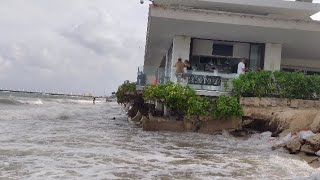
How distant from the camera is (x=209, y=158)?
966 centimetres

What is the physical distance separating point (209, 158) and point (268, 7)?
11.4m

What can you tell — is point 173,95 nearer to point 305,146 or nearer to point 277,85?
point 277,85

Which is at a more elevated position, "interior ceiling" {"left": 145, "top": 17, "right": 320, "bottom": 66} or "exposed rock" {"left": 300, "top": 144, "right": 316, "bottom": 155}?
"interior ceiling" {"left": 145, "top": 17, "right": 320, "bottom": 66}

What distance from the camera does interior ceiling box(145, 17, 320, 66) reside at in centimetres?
1738

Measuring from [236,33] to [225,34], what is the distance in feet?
1.67

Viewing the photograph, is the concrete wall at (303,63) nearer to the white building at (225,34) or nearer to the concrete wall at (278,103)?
the white building at (225,34)

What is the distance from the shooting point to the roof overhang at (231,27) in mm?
16562

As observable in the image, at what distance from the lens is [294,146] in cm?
1101

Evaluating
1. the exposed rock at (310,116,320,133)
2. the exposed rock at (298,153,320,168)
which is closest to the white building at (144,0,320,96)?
the exposed rock at (310,116,320,133)

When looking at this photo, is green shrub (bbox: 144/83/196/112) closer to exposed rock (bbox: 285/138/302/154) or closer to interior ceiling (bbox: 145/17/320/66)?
interior ceiling (bbox: 145/17/320/66)

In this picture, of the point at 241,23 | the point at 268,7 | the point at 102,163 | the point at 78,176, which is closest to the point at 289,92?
the point at 241,23

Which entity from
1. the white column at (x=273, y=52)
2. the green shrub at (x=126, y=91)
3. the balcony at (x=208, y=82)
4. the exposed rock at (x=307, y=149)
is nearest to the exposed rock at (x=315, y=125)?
the exposed rock at (x=307, y=149)

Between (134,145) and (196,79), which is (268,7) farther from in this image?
(134,145)

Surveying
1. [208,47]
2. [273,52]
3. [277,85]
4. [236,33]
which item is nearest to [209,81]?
[277,85]
